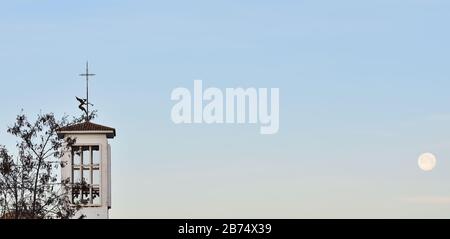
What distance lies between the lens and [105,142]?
177ft

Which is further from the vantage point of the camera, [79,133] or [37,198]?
[79,133]

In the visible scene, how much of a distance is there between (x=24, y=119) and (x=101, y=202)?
66.8ft
